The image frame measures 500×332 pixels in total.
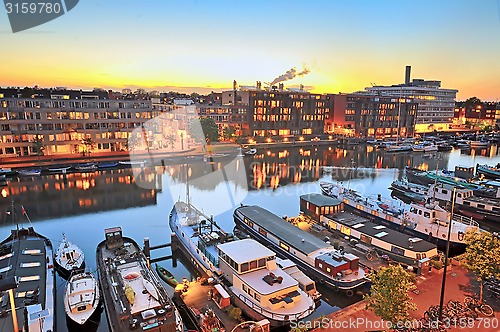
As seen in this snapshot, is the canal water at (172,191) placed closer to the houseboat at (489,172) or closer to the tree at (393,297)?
the tree at (393,297)

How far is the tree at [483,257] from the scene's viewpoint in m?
18.6

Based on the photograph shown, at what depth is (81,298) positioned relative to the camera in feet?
68.3

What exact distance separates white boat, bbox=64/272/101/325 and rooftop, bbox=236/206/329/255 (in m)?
14.7

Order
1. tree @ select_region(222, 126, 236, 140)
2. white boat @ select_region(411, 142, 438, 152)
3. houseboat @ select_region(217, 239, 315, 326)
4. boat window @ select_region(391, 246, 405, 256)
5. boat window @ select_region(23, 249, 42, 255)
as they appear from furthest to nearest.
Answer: white boat @ select_region(411, 142, 438, 152), tree @ select_region(222, 126, 236, 140), boat window @ select_region(391, 246, 405, 256), boat window @ select_region(23, 249, 42, 255), houseboat @ select_region(217, 239, 315, 326)

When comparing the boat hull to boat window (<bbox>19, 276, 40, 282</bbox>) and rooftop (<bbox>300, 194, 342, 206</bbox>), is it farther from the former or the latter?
boat window (<bbox>19, 276, 40, 282</bbox>)

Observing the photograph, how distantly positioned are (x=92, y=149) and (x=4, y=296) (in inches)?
2386

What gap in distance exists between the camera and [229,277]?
22094 mm

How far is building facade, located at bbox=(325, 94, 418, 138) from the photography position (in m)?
117

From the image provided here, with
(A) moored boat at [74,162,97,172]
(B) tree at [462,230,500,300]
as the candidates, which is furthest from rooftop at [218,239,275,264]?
(A) moored boat at [74,162,97,172]

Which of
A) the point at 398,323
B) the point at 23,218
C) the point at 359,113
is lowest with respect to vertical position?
the point at 23,218

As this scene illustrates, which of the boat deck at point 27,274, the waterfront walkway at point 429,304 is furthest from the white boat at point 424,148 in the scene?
the boat deck at point 27,274

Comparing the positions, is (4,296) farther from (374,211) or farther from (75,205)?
(374,211)

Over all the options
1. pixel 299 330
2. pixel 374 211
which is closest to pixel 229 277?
pixel 299 330

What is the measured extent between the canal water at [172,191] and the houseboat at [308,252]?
4.39ft
